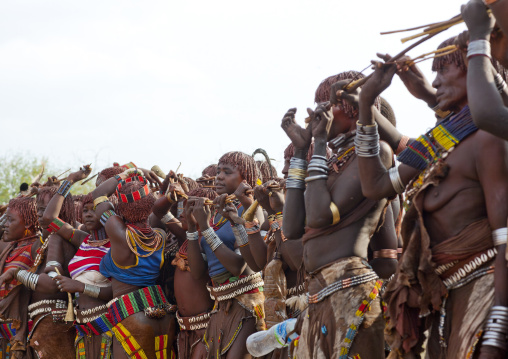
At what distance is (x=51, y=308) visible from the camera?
8.59 meters

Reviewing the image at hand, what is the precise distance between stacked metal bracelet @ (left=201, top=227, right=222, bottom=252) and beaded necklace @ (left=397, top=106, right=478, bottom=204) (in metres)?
2.89

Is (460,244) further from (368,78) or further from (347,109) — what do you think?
(347,109)

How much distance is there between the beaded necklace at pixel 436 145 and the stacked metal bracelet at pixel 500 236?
0.49 metres

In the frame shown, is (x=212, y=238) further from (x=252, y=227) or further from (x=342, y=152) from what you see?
(x=342, y=152)

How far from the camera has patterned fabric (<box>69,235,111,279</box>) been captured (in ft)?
26.5

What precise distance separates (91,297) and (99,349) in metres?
0.58

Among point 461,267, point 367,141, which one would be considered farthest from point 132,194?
point 461,267

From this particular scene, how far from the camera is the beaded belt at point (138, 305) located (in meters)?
7.62

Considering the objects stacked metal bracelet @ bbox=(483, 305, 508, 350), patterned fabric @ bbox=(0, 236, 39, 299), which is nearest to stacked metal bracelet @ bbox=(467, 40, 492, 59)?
stacked metal bracelet @ bbox=(483, 305, 508, 350)

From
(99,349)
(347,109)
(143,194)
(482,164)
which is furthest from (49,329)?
(482,164)

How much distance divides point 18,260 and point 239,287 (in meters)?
3.80

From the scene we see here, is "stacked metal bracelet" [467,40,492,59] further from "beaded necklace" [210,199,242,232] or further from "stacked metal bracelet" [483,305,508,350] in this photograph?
"beaded necklace" [210,199,242,232]

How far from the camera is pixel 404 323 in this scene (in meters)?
3.76

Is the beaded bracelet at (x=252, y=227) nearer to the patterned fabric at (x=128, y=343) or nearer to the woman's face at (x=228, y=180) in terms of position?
the woman's face at (x=228, y=180)
